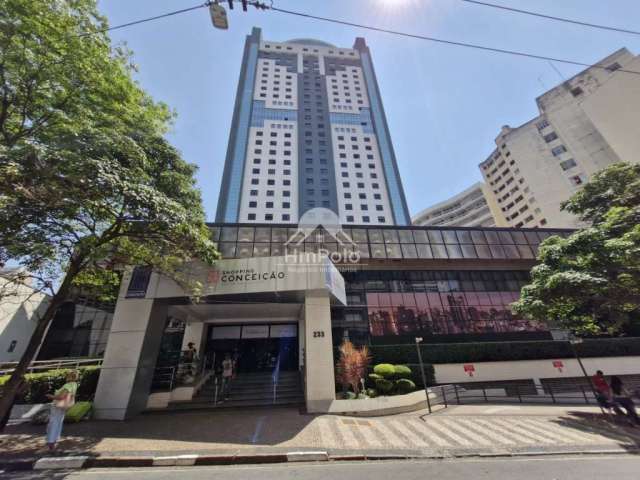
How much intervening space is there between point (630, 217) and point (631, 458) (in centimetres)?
1161

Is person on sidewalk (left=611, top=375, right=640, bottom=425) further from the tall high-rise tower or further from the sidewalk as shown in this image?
the tall high-rise tower

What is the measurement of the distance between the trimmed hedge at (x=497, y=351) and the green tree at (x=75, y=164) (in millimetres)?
12114

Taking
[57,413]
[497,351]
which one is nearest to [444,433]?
[57,413]

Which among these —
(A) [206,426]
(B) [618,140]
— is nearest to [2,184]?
(A) [206,426]

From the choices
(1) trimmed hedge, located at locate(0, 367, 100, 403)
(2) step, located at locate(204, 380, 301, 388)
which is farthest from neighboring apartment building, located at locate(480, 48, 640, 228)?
(1) trimmed hedge, located at locate(0, 367, 100, 403)

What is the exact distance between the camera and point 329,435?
7.06 metres

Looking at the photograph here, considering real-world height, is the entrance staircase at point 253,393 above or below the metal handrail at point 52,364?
Result: below

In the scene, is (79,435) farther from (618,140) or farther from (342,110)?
(342,110)

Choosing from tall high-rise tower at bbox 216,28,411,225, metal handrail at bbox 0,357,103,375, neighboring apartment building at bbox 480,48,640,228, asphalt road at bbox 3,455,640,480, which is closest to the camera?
asphalt road at bbox 3,455,640,480

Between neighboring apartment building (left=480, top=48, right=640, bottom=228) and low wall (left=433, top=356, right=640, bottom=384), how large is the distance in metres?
26.6

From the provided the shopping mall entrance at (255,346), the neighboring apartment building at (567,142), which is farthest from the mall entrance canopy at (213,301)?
the neighboring apartment building at (567,142)

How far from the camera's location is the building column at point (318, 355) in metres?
9.60

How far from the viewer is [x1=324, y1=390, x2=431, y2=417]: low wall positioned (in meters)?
9.58

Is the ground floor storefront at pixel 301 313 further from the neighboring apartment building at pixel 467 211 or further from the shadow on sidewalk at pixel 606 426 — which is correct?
the neighboring apartment building at pixel 467 211
